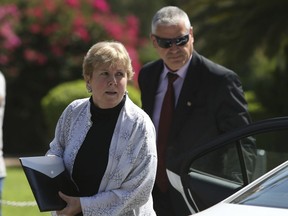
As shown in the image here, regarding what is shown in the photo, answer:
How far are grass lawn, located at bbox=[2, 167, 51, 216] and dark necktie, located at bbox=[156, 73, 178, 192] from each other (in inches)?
116

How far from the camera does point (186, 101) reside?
17.7ft

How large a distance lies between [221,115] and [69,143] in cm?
139

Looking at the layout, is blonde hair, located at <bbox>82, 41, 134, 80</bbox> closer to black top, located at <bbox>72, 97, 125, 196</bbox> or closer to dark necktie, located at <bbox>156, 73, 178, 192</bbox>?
black top, located at <bbox>72, 97, 125, 196</bbox>

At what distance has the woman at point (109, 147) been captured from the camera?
4.07 m

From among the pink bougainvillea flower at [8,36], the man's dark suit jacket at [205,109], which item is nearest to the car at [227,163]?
the man's dark suit jacket at [205,109]

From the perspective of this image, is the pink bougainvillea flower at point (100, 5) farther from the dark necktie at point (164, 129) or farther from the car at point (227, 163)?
the car at point (227, 163)

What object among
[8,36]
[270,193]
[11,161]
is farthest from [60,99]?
[270,193]

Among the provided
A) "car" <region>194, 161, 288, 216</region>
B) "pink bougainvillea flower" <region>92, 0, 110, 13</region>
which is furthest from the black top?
"pink bougainvillea flower" <region>92, 0, 110, 13</region>

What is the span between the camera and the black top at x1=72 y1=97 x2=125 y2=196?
13.6 ft

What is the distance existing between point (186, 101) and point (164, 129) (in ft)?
0.77

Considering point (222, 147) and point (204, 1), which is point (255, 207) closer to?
point (222, 147)

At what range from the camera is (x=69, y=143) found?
428cm

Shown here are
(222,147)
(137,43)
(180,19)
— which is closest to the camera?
(222,147)

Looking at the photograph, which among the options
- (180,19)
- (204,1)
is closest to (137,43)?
(204,1)
